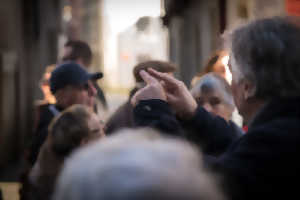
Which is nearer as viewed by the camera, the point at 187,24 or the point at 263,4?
the point at 263,4

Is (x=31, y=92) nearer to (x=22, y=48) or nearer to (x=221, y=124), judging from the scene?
(x=22, y=48)

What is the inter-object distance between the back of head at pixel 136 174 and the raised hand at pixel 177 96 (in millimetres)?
979

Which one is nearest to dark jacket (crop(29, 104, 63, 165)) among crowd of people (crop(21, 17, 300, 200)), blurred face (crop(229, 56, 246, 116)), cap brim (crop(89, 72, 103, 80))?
cap brim (crop(89, 72, 103, 80))

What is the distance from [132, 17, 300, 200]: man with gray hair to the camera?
1.51 meters

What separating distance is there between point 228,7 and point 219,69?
675cm

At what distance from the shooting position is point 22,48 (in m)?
13.8

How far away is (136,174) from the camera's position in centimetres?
101

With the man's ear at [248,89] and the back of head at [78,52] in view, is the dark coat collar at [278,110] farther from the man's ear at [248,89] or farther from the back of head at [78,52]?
the back of head at [78,52]

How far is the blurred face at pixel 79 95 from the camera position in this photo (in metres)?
3.78

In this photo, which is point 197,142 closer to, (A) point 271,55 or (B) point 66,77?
(A) point 271,55

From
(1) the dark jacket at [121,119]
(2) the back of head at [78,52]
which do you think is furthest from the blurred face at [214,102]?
(2) the back of head at [78,52]

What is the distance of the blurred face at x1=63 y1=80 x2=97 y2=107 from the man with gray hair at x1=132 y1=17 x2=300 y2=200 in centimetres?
177

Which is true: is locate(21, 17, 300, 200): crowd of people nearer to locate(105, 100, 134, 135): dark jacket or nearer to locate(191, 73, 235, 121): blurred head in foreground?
locate(105, 100, 134, 135): dark jacket

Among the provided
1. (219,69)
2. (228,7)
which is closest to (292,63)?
(219,69)
